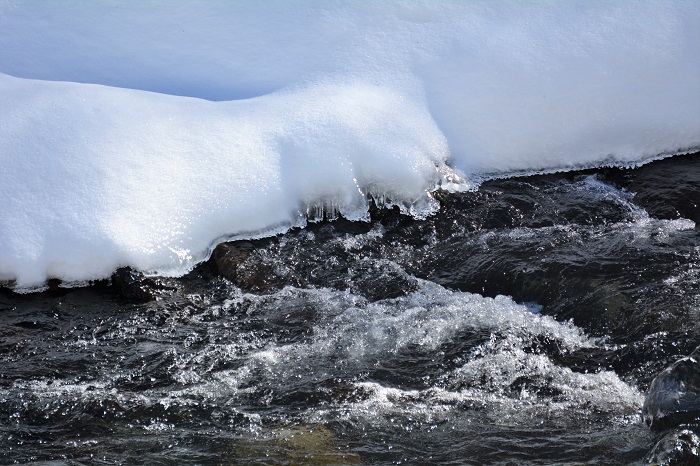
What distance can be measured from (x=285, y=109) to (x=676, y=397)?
348 centimetres

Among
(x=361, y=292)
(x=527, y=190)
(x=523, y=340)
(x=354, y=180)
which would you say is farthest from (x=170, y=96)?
(x=523, y=340)

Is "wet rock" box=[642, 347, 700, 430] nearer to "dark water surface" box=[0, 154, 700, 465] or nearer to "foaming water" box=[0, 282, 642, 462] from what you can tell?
"dark water surface" box=[0, 154, 700, 465]

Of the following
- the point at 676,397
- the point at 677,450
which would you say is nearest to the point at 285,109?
the point at 676,397

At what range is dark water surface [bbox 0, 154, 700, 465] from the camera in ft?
12.6

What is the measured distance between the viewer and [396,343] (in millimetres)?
4625

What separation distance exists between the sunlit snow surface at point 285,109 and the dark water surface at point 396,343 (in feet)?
0.91

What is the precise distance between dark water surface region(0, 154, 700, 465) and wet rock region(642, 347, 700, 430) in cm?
1

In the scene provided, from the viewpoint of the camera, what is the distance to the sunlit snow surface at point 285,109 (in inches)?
215

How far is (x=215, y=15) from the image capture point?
7121mm

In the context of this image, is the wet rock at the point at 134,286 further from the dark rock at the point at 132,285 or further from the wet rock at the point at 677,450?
the wet rock at the point at 677,450

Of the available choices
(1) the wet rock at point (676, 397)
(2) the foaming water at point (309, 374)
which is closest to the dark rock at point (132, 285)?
(2) the foaming water at point (309, 374)

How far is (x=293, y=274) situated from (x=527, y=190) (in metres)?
1.93

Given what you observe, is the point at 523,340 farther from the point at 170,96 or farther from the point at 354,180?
the point at 170,96

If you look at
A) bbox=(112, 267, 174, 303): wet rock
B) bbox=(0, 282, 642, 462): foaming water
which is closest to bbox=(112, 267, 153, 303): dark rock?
bbox=(112, 267, 174, 303): wet rock
